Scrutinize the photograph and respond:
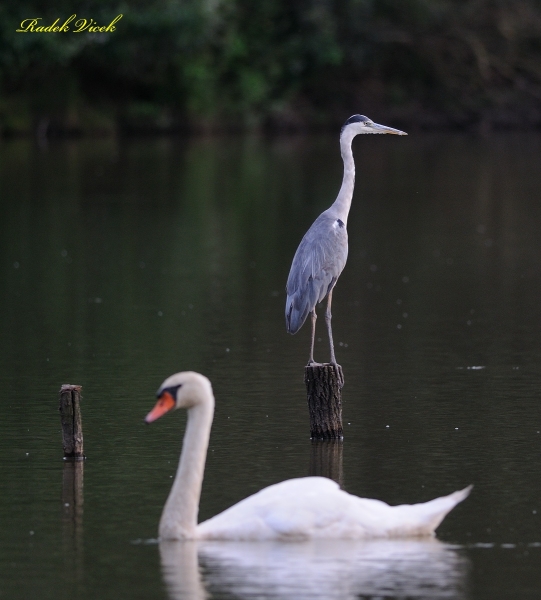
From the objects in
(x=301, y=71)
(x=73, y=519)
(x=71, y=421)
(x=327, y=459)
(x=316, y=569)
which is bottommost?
(x=316, y=569)

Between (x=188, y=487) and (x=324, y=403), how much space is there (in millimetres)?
2641

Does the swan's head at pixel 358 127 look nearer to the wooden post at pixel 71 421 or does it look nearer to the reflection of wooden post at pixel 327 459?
the reflection of wooden post at pixel 327 459

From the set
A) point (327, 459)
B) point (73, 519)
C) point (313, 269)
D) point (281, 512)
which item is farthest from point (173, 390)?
point (313, 269)

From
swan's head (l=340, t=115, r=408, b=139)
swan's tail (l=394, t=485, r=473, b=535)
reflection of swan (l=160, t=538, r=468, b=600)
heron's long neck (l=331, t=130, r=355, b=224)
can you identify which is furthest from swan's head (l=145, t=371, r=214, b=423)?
swan's head (l=340, t=115, r=408, b=139)

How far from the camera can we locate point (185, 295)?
52.4 ft

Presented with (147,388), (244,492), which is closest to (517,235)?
(147,388)

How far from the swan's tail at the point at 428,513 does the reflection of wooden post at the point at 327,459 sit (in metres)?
1.32

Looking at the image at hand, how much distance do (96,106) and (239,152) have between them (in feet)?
27.0

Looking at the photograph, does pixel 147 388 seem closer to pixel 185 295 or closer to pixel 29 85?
pixel 185 295

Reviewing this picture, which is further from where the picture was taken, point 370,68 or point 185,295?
point 370,68

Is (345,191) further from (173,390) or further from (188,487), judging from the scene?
(188,487)

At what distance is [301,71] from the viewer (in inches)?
1928

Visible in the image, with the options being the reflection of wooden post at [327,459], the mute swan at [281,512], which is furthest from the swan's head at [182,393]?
the reflection of wooden post at [327,459]

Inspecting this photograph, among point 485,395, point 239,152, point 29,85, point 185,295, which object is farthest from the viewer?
point 29,85
